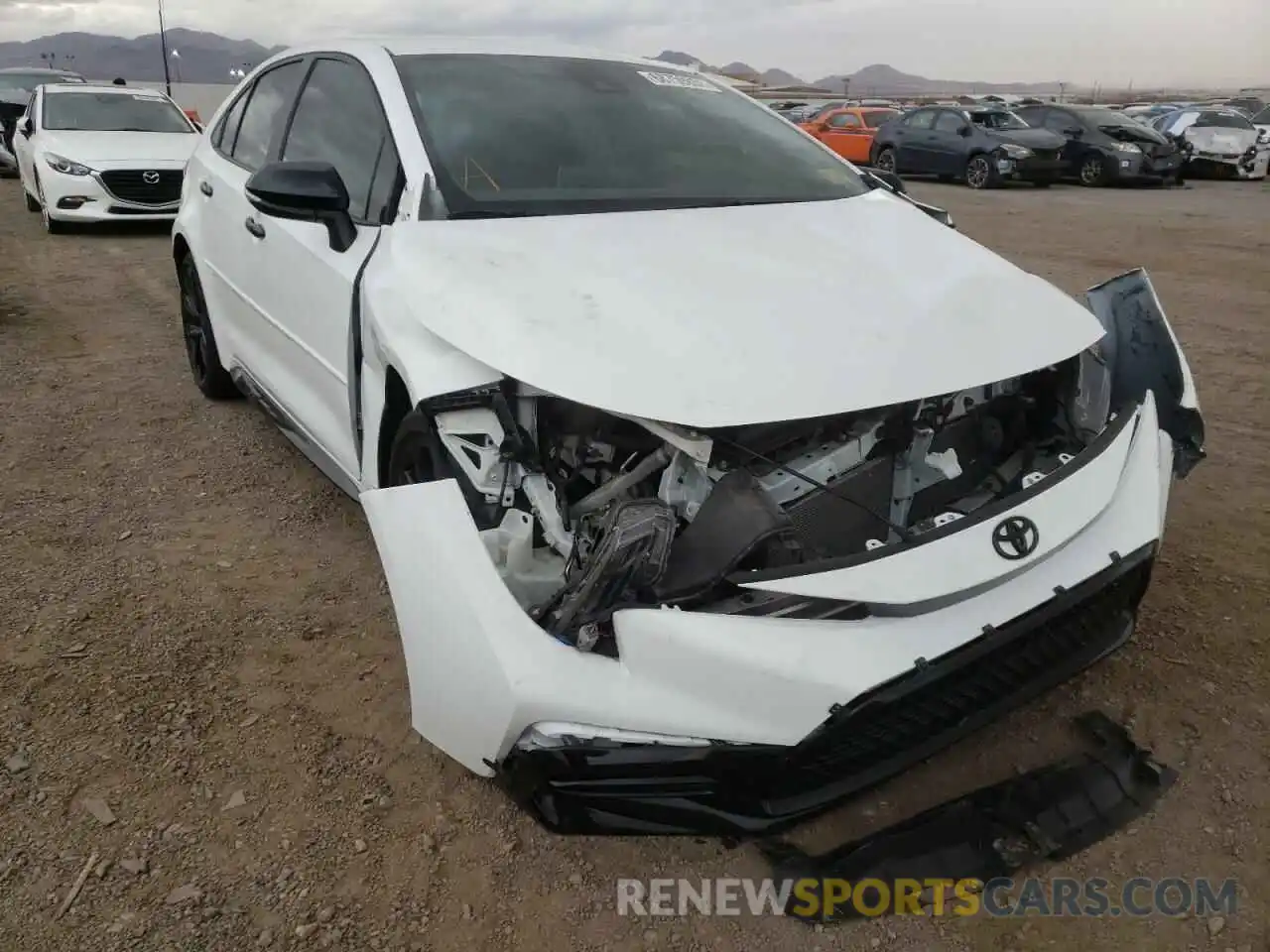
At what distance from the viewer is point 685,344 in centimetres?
210

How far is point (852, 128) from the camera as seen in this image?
18.5 metres

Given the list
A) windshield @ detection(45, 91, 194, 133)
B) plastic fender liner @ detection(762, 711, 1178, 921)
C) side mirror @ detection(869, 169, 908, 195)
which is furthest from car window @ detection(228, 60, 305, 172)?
windshield @ detection(45, 91, 194, 133)

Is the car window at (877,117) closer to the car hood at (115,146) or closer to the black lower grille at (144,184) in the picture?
the car hood at (115,146)

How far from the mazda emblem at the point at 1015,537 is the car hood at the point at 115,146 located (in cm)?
910

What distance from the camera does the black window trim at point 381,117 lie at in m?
2.70

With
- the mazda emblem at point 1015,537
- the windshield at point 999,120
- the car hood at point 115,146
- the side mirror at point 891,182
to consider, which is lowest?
the car hood at point 115,146

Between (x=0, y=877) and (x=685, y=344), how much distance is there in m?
1.80

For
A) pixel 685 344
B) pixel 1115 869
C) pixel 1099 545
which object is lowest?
pixel 1115 869

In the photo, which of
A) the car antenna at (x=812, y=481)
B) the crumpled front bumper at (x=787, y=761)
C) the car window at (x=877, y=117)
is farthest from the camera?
the car window at (x=877, y=117)

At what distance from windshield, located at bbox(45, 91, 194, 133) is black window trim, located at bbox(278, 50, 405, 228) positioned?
7596 mm

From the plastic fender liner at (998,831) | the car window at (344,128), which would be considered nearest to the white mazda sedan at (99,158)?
the car window at (344,128)

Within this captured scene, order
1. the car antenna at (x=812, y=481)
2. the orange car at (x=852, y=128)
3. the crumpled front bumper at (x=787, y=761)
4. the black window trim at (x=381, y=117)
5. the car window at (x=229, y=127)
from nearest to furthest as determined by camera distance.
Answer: the crumpled front bumper at (x=787, y=761), the car antenna at (x=812, y=481), the black window trim at (x=381, y=117), the car window at (x=229, y=127), the orange car at (x=852, y=128)

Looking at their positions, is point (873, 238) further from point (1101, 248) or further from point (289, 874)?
point (1101, 248)

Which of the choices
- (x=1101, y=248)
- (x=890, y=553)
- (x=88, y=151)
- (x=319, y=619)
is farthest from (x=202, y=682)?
(x=1101, y=248)
